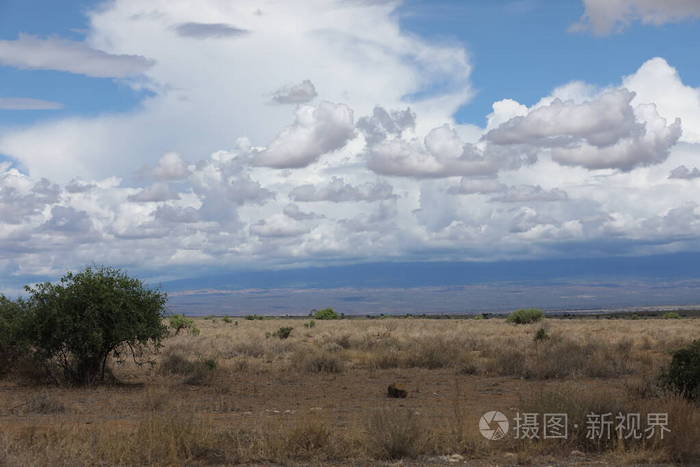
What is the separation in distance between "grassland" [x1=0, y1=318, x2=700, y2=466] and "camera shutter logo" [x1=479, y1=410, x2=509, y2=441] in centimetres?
18

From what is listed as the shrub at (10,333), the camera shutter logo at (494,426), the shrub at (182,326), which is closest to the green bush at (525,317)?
the shrub at (182,326)

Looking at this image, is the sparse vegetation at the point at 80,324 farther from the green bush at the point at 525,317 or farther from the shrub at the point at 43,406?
the green bush at the point at 525,317

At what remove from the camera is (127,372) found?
84.5 feet

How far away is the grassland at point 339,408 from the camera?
11320 millimetres

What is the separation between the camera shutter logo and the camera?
1212 cm

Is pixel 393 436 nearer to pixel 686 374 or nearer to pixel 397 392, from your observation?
pixel 397 392

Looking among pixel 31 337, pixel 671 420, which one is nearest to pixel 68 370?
pixel 31 337

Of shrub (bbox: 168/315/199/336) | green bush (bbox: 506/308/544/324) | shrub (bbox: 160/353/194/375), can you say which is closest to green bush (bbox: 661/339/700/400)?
shrub (bbox: 160/353/194/375)

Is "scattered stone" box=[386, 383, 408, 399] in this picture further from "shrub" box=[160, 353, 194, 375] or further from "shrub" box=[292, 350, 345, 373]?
"shrub" box=[160, 353, 194, 375]

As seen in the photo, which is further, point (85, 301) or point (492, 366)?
point (492, 366)

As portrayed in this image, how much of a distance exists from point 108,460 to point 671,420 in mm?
8676

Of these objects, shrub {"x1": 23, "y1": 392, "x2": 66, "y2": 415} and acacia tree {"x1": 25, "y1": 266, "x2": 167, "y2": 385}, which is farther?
acacia tree {"x1": 25, "y1": 266, "x2": 167, "y2": 385}

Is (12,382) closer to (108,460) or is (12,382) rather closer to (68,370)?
(68,370)

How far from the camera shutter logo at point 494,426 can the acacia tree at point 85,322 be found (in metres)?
11.7
